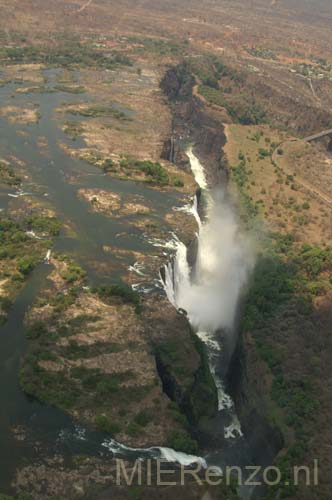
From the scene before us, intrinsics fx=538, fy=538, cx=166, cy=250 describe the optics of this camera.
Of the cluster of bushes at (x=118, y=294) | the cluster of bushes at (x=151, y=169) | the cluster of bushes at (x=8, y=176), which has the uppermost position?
the cluster of bushes at (x=151, y=169)

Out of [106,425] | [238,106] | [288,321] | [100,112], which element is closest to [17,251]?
[106,425]

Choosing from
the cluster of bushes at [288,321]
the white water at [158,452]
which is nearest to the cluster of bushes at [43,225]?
the cluster of bushes at [288,321]

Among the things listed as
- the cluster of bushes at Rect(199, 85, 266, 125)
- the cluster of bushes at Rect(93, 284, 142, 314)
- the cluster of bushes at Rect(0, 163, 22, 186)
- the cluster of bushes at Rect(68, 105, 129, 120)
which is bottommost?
the cluster of bushes at Rect(93, 284, 142, 314)

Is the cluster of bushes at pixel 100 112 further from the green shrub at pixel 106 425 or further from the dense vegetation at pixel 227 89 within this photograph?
the green shrub at pixel 106 425

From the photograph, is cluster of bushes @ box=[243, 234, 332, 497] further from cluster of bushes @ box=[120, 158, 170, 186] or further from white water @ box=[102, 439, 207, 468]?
cluster of bushes @ box=[120, 158, 170, 186]

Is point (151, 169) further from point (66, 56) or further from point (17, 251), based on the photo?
point (66, 56)

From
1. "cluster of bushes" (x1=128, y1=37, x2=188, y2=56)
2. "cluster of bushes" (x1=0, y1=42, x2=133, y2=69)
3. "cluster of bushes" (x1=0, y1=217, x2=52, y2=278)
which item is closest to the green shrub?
"cluster of bushes" (x1=0, y1=217, x2=52, y2=278)

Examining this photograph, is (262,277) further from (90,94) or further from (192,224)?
(90,94)

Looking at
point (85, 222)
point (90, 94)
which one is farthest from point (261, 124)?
point (85, 222)
